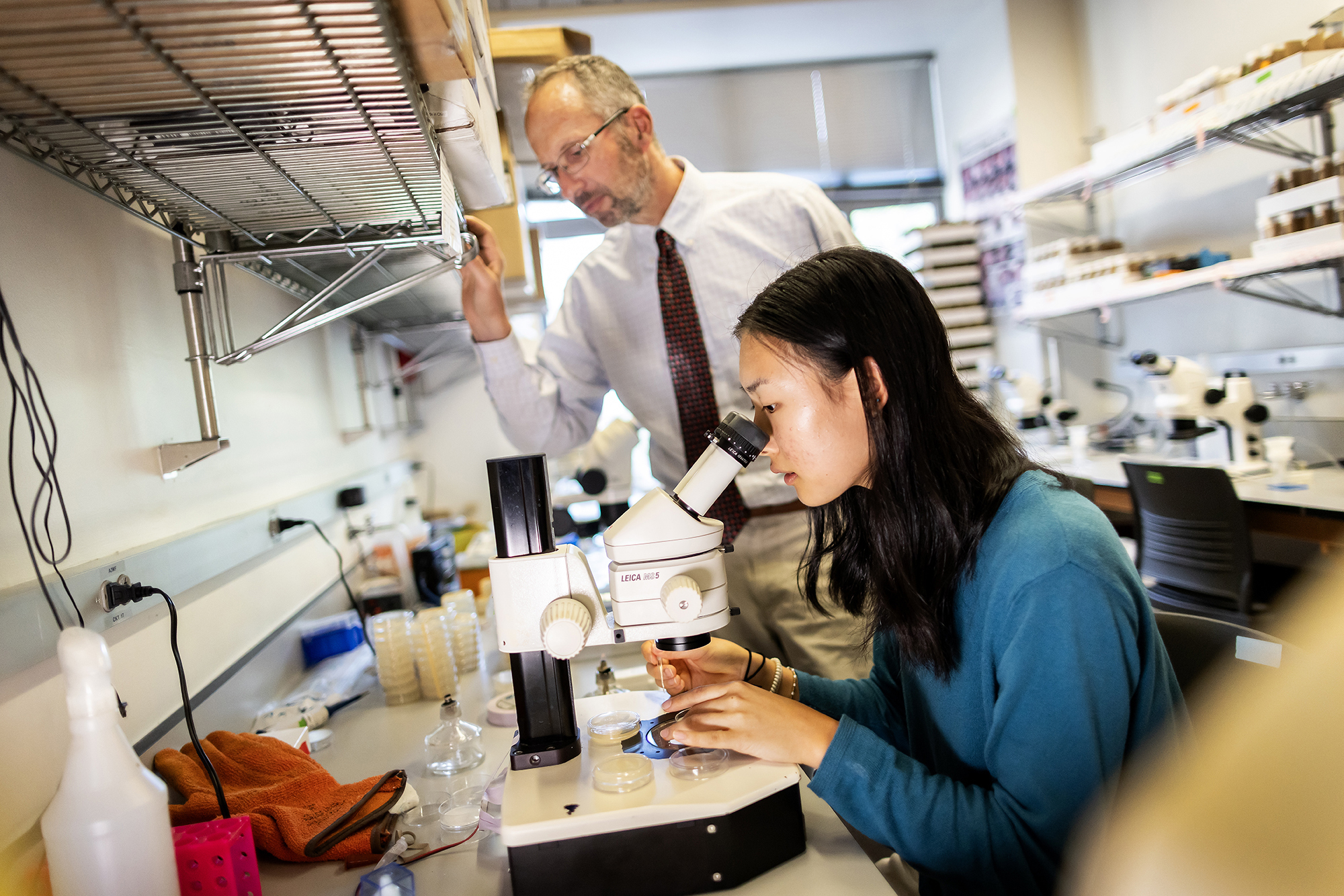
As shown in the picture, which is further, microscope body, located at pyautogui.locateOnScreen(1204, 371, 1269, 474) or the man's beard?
microscope body, located at pyautogui.locateOnScreen(1204, 371, 1269, 474)

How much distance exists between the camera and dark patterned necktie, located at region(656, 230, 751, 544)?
169 centimetres

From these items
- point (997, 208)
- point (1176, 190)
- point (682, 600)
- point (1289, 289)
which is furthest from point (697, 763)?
point (997, 208)

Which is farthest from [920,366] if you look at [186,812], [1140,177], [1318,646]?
[1140,177]

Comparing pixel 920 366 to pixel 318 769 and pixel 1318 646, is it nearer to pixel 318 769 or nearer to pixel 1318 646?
pixel 1318 646

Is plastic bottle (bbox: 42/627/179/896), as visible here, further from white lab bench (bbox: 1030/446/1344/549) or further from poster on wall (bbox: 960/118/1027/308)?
poster on wall (bbox: 960/118/1027/308)

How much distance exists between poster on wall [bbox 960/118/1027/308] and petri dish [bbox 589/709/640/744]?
12.9 feet

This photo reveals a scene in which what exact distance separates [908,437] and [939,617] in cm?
Result: 22

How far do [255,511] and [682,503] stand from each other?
3.30 feet

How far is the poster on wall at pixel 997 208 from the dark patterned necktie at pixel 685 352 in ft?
9.97

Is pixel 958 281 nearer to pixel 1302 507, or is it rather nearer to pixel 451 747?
pixel 1302 507

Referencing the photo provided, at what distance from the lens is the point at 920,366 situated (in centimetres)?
92

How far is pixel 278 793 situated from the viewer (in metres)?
0.99

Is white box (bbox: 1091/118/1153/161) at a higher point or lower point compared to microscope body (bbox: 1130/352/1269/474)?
higher

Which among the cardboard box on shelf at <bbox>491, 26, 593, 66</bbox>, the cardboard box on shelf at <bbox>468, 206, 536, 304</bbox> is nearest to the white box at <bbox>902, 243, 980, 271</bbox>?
the cardboard box on shelf at <bbox>468, 206, 536, 304</bbox>
